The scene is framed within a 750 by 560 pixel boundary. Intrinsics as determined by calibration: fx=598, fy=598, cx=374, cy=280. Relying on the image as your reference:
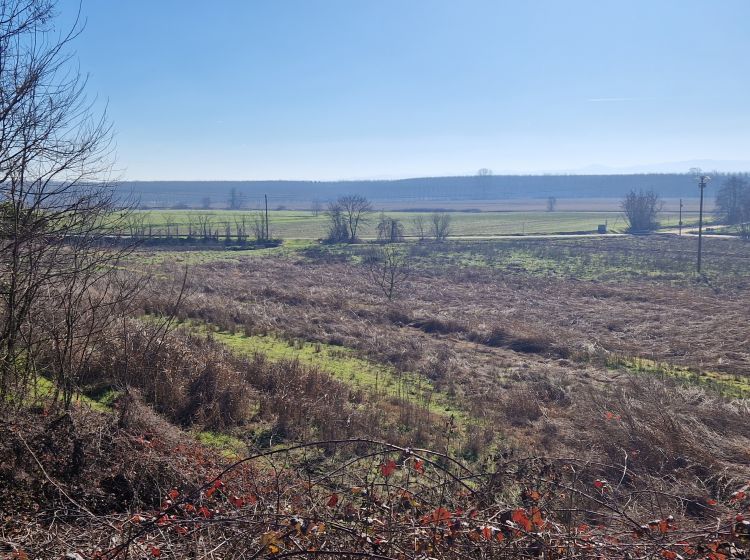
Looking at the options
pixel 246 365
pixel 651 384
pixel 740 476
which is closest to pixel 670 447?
pixel 740 476

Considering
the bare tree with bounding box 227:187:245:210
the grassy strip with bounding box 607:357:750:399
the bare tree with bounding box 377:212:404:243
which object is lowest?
the grassy strip with bounding box 607:357:750:399

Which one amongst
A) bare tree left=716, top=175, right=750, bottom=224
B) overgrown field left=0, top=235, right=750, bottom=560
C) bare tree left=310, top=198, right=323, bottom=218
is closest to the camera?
overgrown field left=0, top=235, right=750, bottom=560

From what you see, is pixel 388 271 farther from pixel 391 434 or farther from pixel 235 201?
pixel 235 201

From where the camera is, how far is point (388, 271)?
3784cm

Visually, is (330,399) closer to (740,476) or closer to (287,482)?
(287,482)

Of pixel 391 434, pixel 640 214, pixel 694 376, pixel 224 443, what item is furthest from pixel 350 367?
pixel 640 214

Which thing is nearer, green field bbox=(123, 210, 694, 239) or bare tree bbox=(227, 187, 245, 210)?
green field bbox=(123, 210, 694, 239)

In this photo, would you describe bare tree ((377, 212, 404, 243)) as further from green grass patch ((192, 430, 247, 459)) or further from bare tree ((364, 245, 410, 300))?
green grass patch ((192, 430, 247, 459))

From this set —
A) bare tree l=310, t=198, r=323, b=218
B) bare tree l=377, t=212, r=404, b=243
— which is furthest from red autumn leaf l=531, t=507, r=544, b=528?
bare tree l=310, t=198, r=323, b=218

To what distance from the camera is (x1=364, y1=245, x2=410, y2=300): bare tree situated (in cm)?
3152

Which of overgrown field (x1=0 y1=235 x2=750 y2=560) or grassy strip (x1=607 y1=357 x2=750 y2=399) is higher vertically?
overgrown field (x1=0 y1=235 x2=750 y2=560)

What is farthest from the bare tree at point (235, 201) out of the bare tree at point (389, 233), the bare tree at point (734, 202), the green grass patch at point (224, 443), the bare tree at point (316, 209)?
the green grass patch at point (224, 443)

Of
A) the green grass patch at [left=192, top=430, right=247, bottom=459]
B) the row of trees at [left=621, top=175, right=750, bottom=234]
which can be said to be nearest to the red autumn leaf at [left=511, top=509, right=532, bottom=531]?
the green grass patch at [left=192, top=430, right=247, bottom=459]

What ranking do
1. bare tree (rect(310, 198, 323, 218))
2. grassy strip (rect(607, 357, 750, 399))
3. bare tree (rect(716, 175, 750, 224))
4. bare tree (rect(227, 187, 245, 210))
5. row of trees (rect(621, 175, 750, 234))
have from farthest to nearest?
bare tree (rect(227, 187, 245, 210))
bare tree (rect(310, 198, 323, 218))
row of trees (rect(621, 175, 750, 234))
bare tree (rect(716, 175, 750, 224))
grassy strip (rect(607, 357, 750, 399))
